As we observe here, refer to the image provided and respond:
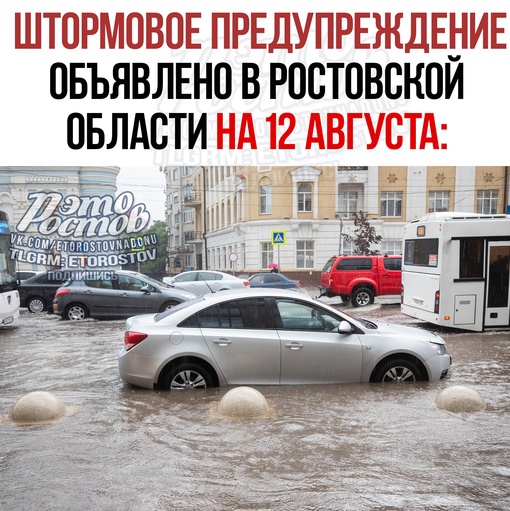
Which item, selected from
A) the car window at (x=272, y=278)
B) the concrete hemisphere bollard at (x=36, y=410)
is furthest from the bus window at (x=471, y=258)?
the car window at (x=272, y=278)

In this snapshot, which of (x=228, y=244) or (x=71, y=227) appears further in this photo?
(x=228, y=244)

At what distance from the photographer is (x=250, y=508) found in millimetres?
3768

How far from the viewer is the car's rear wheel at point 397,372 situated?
663cm

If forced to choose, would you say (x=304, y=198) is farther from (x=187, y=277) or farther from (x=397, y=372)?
(x=397, y=372)

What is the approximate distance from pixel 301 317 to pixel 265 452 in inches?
86.4

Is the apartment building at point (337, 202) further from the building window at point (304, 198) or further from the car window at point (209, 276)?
the car window at point (209, 276)

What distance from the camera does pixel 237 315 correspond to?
6594 millimetres

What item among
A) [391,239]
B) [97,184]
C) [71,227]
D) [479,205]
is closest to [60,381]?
[71,227]

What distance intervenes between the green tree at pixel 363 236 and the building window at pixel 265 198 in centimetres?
507

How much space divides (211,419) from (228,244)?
31.3m

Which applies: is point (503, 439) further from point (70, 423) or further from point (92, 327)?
point (92, 327)

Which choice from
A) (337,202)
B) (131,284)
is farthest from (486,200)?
Result: (131,284)

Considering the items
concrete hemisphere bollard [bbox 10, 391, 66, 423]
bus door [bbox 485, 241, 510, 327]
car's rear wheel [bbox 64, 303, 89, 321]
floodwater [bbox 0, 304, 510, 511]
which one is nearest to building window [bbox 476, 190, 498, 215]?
bus door [bbox 485, 241, 510, 327]

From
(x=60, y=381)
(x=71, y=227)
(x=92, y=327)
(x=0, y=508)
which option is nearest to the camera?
(x=0, y=508)
